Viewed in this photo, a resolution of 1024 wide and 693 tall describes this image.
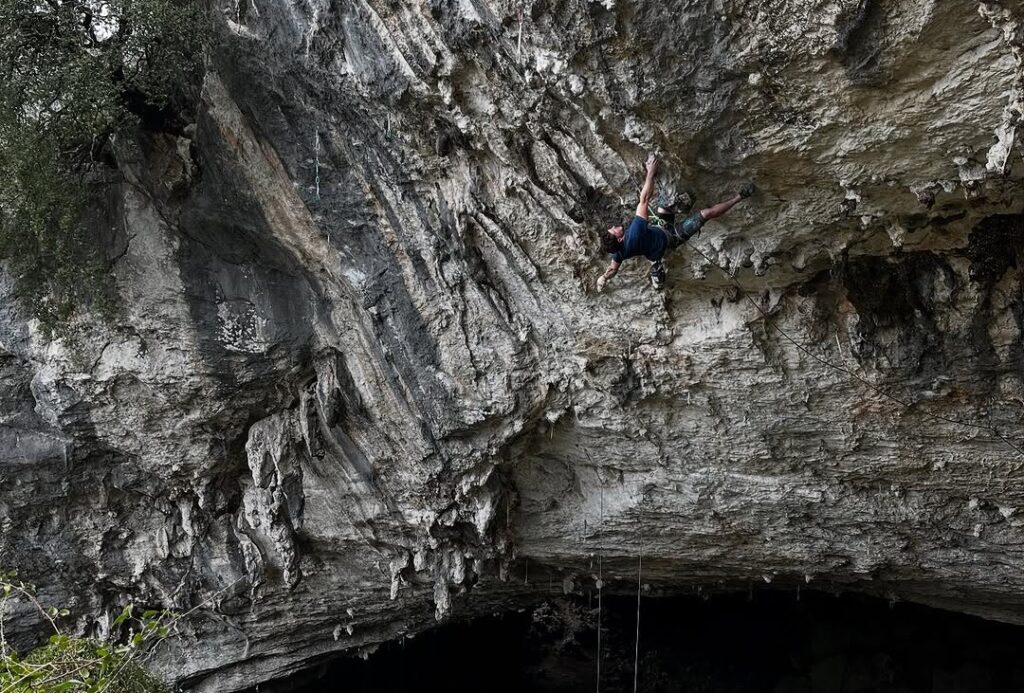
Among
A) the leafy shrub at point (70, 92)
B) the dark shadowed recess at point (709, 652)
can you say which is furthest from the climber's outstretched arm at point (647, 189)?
the dark shadowed recess at point (709, 652)

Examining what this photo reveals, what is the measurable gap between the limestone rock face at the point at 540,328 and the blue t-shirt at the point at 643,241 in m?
0.41

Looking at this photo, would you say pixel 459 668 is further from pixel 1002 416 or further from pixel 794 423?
pixel 1002 416

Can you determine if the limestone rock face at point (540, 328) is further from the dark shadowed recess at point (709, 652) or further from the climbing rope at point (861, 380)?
the dark shadowed recess at point (709, 652)

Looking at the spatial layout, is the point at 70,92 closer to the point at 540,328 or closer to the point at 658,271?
the point at 540,328

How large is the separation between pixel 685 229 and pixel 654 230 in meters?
0.22

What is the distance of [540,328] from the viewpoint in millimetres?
7473

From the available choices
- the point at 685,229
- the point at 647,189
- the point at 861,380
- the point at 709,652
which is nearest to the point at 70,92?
the point at 647,189

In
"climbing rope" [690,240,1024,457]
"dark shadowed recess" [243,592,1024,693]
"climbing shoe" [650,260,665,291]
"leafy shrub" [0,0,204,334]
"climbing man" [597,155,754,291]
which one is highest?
"leafy shrub" [0,0,204,334]

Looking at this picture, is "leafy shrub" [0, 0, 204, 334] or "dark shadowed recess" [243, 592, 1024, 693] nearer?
"leafy shrub" [0, 0, 204, 334]

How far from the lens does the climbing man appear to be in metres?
5.55

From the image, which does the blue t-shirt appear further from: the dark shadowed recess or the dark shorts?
the dark shadowed recess

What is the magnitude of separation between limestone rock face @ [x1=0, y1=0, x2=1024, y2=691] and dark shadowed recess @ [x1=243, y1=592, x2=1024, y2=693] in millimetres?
2609

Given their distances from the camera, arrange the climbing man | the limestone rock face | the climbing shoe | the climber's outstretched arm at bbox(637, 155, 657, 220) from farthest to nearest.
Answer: the climbing shoe → the climbing man → the climber's outstretched arm at bbox(637, 155, 657, 220) → the limestone rock face

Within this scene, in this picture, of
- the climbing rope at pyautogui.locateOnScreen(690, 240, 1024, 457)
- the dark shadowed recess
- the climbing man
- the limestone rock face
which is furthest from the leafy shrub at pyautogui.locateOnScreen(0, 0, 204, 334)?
the dark shadowed recess
